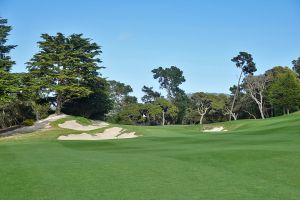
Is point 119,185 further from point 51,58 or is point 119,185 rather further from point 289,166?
point 51,58

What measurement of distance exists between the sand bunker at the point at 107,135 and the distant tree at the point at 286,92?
40726 millimetres

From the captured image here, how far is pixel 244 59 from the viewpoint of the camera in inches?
3233

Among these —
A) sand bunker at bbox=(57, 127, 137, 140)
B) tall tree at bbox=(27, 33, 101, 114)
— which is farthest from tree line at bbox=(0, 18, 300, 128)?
sand bunker at bbox=(57, 127, 137, 140)

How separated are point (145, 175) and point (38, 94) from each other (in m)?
48.0

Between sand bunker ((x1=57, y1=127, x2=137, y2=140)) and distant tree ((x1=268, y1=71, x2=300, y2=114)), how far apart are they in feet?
134

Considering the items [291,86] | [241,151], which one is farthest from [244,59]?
[241,151]

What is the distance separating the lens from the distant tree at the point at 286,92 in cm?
7044

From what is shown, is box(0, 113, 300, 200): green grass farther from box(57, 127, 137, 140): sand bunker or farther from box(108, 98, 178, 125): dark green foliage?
box(108, 98, 178, 125): dark green foliage

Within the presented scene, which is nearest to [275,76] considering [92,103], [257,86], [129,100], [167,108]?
[257,86]

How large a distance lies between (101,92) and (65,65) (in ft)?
31.3

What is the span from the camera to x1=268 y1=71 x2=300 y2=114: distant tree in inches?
2773

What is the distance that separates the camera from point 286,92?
70.0m

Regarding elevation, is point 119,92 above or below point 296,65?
below

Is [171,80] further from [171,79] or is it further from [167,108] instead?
[167,108]
